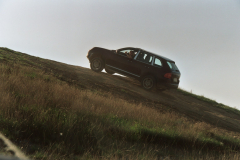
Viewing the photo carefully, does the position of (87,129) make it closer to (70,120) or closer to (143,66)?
(70,120)

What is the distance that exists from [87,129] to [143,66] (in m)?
6.78

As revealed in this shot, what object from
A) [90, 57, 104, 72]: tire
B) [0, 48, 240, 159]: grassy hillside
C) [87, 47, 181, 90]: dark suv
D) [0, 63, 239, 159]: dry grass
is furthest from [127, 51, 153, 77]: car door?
[0, 63, 239, 159]: dry grass

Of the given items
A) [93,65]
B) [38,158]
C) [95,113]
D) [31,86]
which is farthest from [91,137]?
[93,65]

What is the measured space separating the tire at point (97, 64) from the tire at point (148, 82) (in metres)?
2.70

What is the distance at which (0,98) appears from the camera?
6.18 meters

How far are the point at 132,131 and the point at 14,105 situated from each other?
3.45m

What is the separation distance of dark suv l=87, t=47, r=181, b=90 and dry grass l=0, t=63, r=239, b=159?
2.72 m

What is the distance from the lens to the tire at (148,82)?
12133 millimetres

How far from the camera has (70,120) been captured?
6.14m

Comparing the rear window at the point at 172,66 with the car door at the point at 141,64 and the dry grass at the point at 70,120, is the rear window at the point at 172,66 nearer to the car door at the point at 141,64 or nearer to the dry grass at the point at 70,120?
the car door at the point at 141,64

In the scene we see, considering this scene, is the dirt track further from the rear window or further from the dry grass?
the dry grass

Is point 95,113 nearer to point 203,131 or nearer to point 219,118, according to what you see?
point 203,131

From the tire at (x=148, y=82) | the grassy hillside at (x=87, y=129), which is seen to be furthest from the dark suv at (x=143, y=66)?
the grassy hillside at (x=87, y=129)

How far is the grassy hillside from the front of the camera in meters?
5.18
